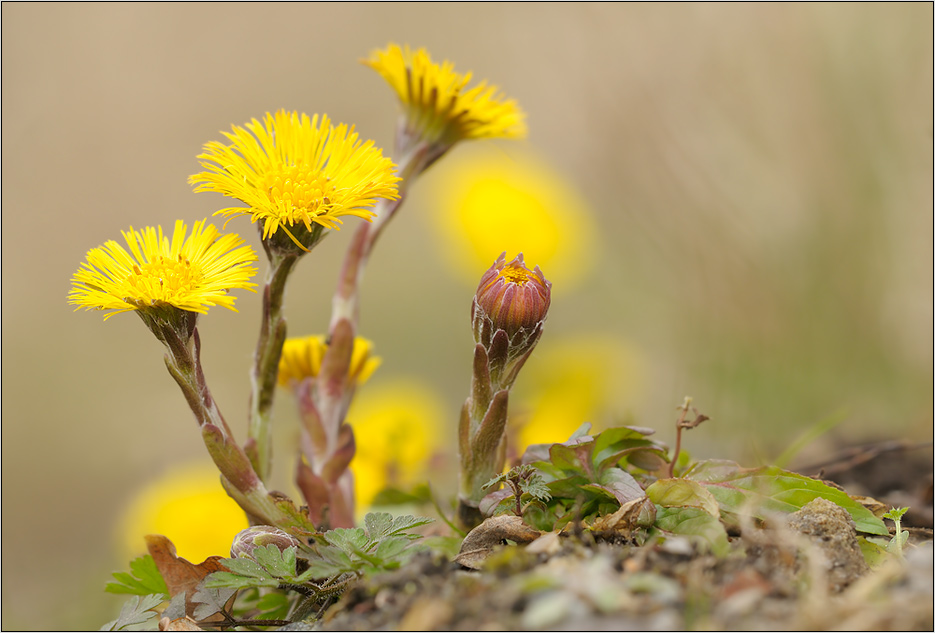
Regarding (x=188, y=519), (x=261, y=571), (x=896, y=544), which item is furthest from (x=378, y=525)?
(x=188, y=519)

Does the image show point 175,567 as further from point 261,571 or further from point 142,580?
point 261,571

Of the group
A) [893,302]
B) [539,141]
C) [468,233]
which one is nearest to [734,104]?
[893,302]

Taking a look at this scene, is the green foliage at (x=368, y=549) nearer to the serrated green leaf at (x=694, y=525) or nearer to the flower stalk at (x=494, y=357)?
the flower stalk at (x=494, y=357)

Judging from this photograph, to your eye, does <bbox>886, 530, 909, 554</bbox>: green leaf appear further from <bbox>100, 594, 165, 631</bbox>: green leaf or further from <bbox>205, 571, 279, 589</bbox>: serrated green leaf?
<bbox>100, 594, 165, 631</bbox>: green leaf

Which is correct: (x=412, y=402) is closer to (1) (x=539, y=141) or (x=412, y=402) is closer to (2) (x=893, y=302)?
(2) (x=893, y=302)

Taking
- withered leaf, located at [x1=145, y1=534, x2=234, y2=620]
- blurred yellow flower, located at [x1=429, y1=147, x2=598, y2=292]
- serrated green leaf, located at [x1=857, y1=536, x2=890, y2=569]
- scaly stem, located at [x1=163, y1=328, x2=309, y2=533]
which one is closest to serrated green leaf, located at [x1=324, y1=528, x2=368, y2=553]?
scaly stem, located at [x1=163, y1=328, x2=309, y2=533]

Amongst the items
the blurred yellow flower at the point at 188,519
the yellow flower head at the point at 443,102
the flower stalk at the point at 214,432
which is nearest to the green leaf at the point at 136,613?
the flower stalk at the point at 214,432
